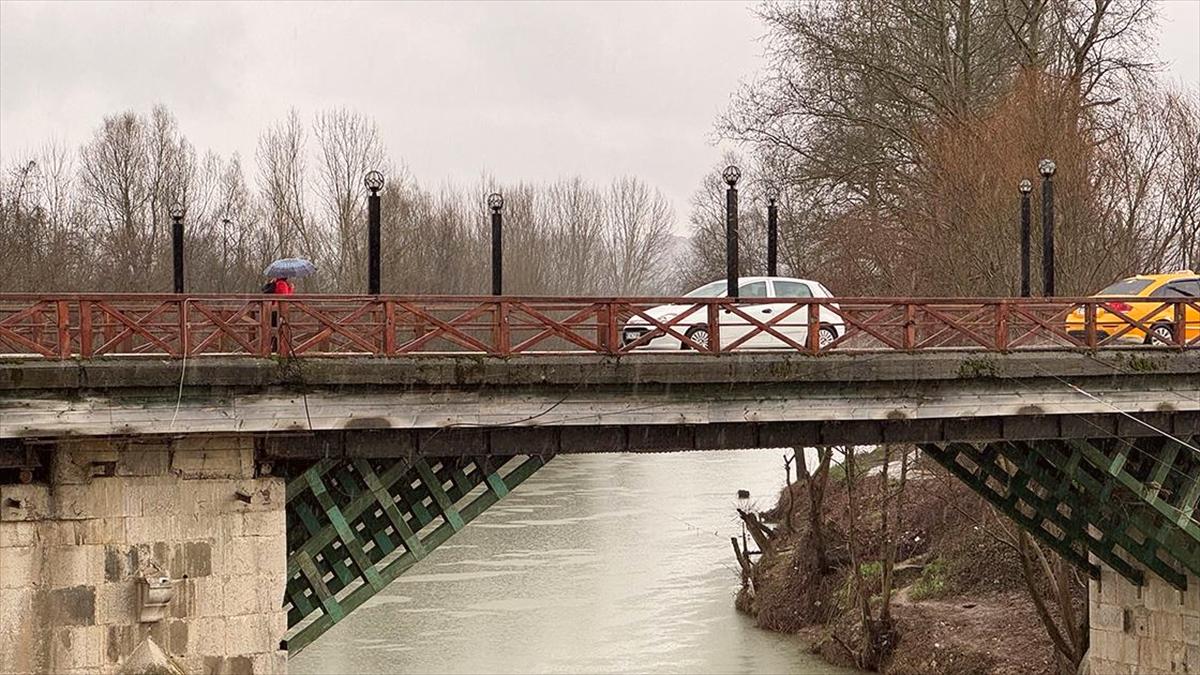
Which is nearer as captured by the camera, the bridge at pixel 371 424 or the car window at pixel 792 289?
the bridge at pixel 371 424

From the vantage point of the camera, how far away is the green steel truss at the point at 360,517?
13.9 m

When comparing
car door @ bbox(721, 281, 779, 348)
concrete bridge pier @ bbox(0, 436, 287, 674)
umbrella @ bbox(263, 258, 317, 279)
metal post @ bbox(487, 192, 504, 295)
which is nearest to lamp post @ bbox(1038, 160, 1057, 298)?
car door @ bbox(721, 281, 779, 348)

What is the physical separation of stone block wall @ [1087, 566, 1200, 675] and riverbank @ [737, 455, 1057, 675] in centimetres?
390

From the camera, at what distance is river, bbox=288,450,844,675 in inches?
1022

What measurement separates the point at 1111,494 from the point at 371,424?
9.01 metres

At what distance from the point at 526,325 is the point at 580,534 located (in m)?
24.0

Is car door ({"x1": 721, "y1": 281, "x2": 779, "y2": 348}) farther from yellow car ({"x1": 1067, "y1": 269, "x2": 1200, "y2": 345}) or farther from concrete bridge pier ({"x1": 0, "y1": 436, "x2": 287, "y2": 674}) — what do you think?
concrete bridge pier ({"x1": 0, "y1": 436, "x2": 287, "y2": 674})

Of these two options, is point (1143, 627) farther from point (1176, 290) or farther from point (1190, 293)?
point (1190, 293)

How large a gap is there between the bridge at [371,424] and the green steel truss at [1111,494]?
4cm

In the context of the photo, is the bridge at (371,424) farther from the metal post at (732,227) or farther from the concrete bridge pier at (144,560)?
the metal post at (732,227)

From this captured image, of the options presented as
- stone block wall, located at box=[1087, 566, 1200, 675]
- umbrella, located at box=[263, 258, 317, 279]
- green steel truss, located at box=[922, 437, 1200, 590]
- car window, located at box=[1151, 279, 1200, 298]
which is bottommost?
stone block wall, located at box=[1087, 566, 1200, 675]

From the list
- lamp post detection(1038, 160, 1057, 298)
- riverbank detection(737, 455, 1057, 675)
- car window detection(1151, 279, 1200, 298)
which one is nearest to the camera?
lamp post detection(1038, 160, 1057, 298)

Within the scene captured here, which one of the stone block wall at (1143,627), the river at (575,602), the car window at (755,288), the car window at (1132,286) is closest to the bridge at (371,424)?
the stone block wall at (1143,627)

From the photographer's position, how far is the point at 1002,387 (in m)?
15.7
